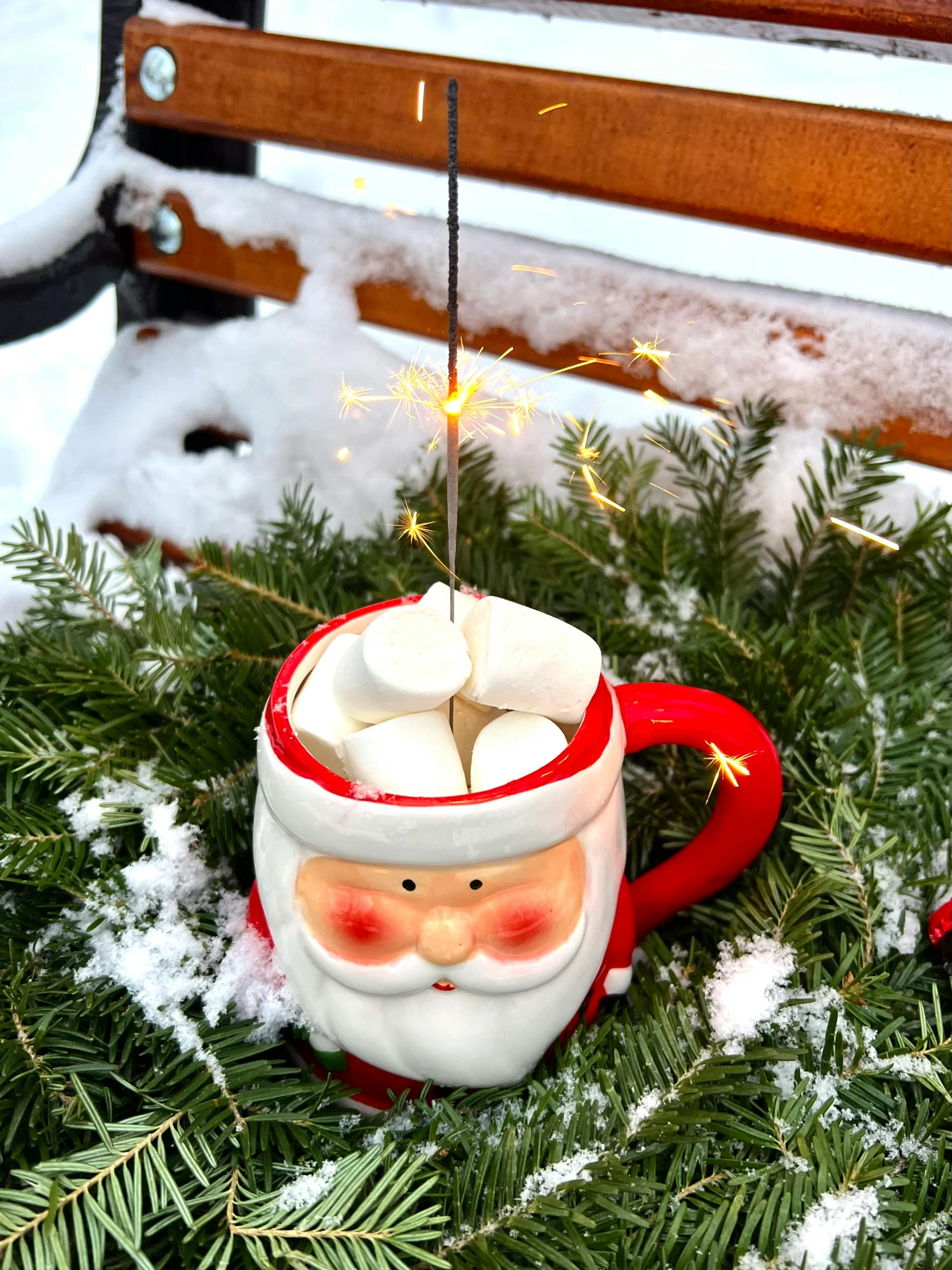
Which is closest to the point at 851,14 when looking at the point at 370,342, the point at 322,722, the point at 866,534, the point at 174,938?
the point at 866,534

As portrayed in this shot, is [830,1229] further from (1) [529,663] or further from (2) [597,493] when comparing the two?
(2) [597,493]

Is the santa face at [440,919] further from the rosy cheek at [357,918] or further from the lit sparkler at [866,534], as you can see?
the lit sparkler at [866,534]

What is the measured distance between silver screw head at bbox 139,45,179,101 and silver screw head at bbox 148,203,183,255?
0.08 m

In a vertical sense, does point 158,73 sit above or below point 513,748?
above

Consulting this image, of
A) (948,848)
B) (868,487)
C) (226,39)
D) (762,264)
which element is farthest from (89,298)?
(948,848)

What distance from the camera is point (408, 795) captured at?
17.0 inches

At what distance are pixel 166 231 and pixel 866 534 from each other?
63 cm

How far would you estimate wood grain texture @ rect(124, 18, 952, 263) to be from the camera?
69cm

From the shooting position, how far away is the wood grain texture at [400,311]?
0.74 metres

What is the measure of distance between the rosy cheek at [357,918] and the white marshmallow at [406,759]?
4cm

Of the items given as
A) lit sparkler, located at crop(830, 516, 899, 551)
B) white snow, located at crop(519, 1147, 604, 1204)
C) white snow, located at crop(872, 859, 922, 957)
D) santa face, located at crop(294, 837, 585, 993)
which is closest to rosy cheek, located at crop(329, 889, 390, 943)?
santa face, located at crop(294, 837, 585, 993)

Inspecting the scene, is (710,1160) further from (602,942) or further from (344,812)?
(344,812)

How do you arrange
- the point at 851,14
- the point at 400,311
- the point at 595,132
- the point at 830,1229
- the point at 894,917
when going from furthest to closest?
the point at 400,311 → the point at 595,132 → the point at 851,14 → the point at 894,917 → the point at 830,1229

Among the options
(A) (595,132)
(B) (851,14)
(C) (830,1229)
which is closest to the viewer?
(C) (830,1229)
